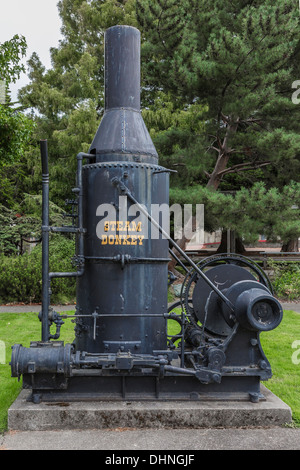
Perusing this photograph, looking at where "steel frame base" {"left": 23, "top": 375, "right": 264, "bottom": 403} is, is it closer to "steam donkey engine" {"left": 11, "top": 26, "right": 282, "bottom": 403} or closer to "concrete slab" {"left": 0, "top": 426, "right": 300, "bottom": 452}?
"steam donkey engine" {"left": 11, "top": 26, "right": 282, "bottom": 403}

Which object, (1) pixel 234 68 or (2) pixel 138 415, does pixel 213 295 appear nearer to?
(2) pixel 138 415

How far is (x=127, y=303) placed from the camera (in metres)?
4.90

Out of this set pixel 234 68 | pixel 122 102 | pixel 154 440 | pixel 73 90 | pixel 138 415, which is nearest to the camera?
pixel 154 440

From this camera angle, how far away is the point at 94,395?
183 inches

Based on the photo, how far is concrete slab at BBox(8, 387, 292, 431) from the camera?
4383mm

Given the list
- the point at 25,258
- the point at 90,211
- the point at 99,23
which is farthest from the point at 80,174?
the point at 99,23

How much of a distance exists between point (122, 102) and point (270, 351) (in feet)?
15.8

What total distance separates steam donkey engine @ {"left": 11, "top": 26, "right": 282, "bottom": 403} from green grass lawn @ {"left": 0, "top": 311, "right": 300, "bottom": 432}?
2.59 ft

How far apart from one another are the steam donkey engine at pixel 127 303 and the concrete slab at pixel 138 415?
153 mm

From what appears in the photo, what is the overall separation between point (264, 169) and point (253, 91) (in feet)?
11.3

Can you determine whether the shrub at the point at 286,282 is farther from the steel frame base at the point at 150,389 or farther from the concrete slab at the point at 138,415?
the concrete slab at the point at 138,415

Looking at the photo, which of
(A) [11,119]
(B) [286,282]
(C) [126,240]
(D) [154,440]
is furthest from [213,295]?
(B) [286,282]

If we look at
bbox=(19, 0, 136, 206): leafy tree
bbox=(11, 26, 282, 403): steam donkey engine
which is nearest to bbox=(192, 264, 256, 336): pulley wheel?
bbox=(11, 26, 282, 403): steam donkey engine

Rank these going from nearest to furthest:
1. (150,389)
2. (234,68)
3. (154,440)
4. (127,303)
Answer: (154,440), (150,389), (127,303), (234,68)
